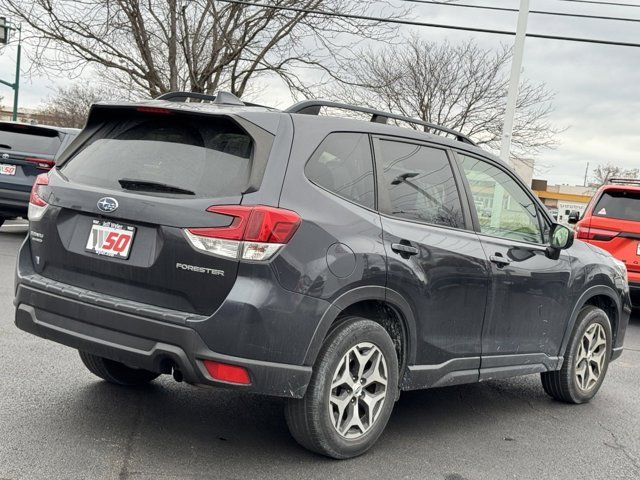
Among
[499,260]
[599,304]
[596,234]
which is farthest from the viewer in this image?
[596,234]

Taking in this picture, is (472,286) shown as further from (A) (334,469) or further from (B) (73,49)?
(B) (73,49)

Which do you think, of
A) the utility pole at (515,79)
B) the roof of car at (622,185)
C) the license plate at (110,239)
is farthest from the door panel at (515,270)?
the utility pole at (515,79)

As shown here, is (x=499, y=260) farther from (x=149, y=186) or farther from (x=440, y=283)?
(x=149, y=186)

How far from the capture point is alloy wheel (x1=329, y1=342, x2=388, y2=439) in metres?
3.86

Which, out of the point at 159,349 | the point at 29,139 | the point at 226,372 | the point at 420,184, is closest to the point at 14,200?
the point at 29,139

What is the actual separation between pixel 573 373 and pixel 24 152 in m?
9.48

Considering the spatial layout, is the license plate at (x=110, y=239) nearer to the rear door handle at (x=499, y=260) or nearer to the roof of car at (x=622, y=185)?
the rear door handle at (x=499, y=260)

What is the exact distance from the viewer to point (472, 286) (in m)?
4.50

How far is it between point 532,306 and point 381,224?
154cm

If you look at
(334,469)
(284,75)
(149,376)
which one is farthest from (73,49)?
(334,469)

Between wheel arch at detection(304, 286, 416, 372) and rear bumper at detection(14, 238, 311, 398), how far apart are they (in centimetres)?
20

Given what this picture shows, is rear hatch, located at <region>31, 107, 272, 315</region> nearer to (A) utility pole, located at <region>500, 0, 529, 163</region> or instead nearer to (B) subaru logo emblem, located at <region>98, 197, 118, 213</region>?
(B) subaru logo emblem, located at <region>98, 197, 118, 213</region>

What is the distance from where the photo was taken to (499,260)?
15.5 ft

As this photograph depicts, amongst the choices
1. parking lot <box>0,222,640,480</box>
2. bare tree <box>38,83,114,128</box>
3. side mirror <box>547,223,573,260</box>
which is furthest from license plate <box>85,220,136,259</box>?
bare tree <box>38,83,114,128</box>
